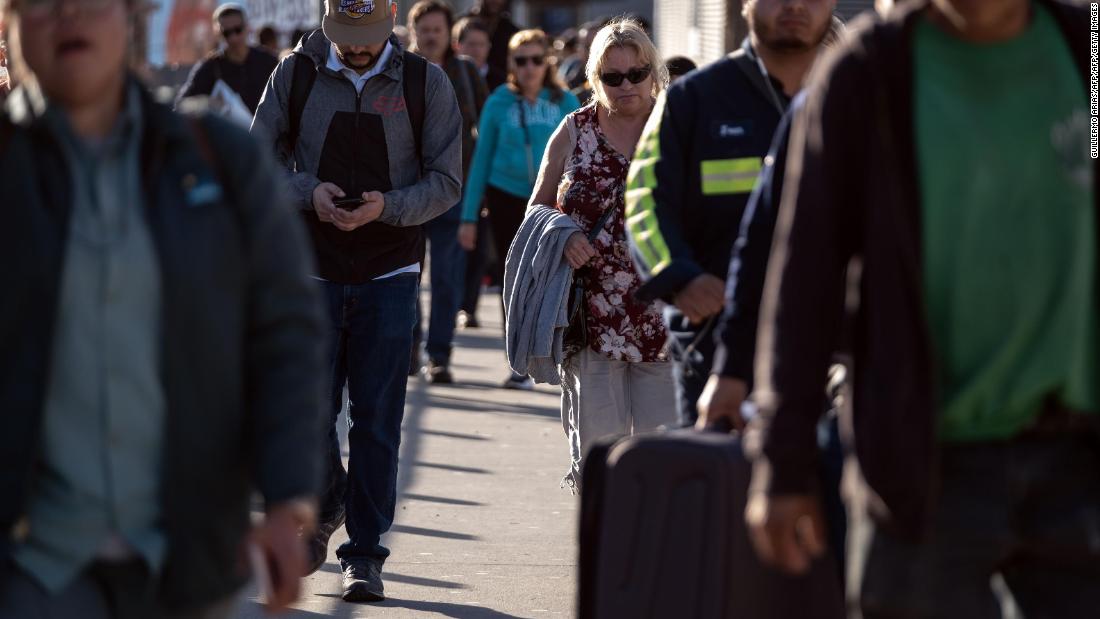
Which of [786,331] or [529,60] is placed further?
[529,60]

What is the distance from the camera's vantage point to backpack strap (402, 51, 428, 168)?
6.66 meters

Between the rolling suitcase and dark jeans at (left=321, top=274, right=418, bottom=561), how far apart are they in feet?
8.48

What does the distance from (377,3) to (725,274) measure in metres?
2.09

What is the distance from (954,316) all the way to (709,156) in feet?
5.99

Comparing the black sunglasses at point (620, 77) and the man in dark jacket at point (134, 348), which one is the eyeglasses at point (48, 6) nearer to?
the man in dark jacket at point (134, 348)

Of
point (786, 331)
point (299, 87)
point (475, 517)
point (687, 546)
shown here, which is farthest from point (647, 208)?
point (475, 517)

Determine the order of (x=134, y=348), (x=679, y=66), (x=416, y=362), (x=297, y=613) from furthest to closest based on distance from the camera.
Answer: (x=416, y=362) < (x=679, y=66) < (x=297, y=613) < (x=134, y=348)

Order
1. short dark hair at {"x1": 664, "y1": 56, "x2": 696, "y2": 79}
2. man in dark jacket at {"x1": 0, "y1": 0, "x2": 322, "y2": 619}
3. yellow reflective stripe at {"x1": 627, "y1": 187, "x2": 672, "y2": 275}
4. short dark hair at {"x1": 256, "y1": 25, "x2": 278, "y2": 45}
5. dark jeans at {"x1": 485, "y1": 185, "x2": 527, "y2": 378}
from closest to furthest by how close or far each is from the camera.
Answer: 1. man in dark jacket at {"x1": 0, "y1": 0, "x2": 322, "y2": 619}
2. yellow reflective stripe at {"x1": 627, "y1": 187, "x2": 672, "y2": 275}
3. short dark hair at {"x1": 664, "y1": 56, "x2": 696, "y2": 79}
4. dark jeans at {"x1": 485, "y1": 185, "x2": 527, "y2": 378}
5. short dark hair at {"x1": 256, "y1": 25, "x2": 278, "y2": 45}

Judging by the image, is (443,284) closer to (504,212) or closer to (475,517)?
(504,212)

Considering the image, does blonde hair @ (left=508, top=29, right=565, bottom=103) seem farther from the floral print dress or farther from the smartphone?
the smartphone

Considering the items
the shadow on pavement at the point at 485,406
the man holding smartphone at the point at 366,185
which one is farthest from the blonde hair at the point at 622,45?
the shadow on pavement at the point at 485,406

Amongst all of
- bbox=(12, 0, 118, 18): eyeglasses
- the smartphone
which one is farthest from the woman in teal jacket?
bbox=(12, 0, 118, 18): eyeglasses

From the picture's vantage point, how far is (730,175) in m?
4.95

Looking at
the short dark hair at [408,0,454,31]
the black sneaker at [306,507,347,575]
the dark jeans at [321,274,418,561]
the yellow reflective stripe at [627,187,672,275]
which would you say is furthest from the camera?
the short dark hair at [408,0,454,31]
